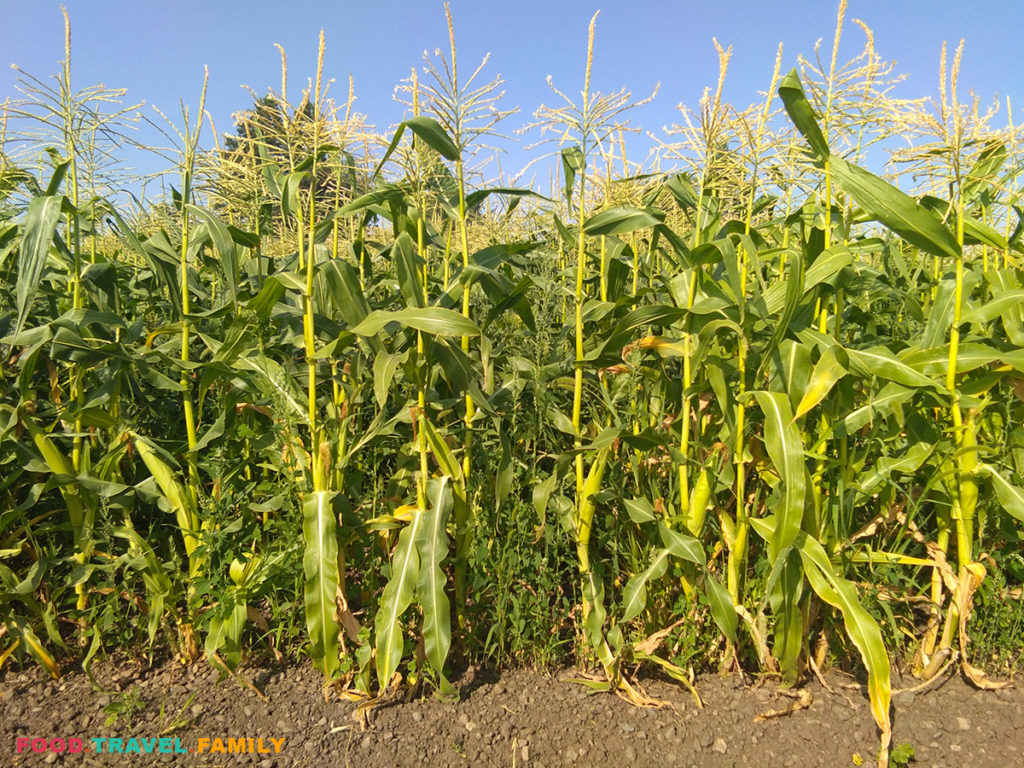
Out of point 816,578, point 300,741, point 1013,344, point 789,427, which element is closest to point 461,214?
point 789,427

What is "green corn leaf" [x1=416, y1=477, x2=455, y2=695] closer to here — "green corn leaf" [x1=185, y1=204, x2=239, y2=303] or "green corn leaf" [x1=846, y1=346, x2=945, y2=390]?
"green corn leaf" [x1=185, y1=204, x2=239, y2=303]

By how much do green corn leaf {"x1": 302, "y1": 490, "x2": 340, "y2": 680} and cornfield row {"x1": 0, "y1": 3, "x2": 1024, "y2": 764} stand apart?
13mm

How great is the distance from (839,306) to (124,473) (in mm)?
3333

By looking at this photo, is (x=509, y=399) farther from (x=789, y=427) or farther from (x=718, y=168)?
(x=718, y=168)

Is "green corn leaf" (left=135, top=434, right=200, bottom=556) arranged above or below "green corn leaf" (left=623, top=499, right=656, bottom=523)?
above

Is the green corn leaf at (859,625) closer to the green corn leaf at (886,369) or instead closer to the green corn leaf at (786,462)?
the green corn leaf at (786,462)

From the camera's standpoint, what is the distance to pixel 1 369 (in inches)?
111

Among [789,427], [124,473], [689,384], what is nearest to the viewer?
[789,427]

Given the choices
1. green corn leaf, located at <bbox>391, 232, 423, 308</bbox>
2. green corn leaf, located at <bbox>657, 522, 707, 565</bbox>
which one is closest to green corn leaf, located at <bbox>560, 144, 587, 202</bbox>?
green corn leaf, located at <bbox>391, 232, 423, 308</bbox>

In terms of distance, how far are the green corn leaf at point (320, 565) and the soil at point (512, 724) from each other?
1.33 ft

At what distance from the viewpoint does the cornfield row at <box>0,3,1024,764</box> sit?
8.24ft

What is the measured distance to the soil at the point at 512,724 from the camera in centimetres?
247

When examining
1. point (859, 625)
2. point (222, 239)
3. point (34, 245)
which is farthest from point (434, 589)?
point (34, 245)

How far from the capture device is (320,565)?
246cm
